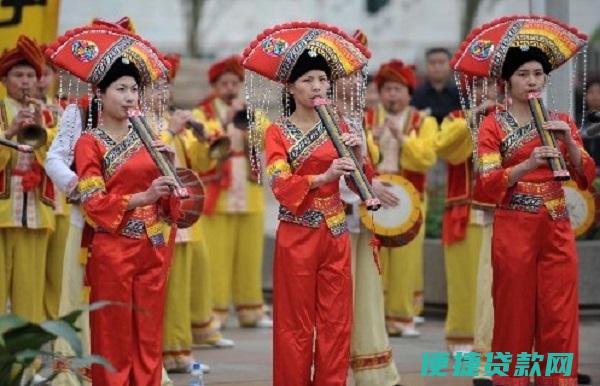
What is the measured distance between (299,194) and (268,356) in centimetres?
362

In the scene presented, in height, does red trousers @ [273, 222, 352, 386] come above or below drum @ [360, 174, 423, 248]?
below

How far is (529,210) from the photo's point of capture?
888 centimetres

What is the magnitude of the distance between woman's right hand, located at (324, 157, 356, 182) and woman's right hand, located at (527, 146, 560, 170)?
959mm

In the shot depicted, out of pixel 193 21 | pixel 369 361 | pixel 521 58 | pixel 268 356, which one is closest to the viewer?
pixel 521 58

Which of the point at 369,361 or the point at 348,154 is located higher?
the point at 348,154

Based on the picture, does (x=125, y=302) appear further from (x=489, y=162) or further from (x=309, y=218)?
(x=489, y=162)

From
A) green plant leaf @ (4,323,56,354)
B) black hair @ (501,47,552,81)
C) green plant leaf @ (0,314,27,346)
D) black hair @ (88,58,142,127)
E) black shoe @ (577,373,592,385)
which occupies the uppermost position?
black hair @ (501,47,552,81)

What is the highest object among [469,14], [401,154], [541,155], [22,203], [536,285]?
[469,14]

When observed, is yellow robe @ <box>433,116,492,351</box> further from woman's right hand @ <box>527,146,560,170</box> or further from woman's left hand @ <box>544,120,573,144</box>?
woman's right hand @ <box>527,146,560,170</box>

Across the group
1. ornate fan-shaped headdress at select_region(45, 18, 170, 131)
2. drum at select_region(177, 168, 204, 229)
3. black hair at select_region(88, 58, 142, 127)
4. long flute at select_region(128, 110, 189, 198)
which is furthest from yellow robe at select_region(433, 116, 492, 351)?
long flute at select_region(128, 110, 189, 198)

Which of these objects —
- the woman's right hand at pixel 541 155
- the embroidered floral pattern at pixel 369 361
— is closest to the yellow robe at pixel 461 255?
the embroidered floral pattern at pixel 369 361

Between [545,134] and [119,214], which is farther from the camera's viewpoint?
[545,134]

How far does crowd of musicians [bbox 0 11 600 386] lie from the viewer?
8.45 metres

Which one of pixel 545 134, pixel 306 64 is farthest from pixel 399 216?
pixel 306 64
